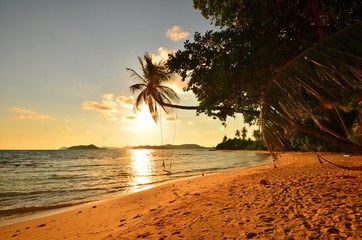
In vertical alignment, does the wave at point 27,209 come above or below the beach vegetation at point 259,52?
below

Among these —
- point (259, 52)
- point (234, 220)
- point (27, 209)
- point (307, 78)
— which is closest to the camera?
point (307, 78)

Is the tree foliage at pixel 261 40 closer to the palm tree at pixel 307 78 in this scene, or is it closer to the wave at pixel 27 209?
the palm tree at pixel 307 78

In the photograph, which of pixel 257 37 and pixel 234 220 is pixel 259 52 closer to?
A: pixel 257 37

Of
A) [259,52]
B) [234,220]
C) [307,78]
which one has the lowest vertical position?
[234,220]

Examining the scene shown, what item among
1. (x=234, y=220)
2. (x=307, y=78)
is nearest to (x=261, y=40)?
(x=307, y=78)

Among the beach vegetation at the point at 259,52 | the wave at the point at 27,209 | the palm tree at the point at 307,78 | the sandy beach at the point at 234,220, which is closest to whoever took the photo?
the palm tree at the point at 307,78

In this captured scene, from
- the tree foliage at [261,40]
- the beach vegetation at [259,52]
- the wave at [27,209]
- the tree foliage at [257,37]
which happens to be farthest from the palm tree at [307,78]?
the wave at [27,209]

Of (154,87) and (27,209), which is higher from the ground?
(154,87)

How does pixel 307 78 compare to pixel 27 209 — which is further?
pixel 27 209

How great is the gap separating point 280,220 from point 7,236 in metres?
7.56

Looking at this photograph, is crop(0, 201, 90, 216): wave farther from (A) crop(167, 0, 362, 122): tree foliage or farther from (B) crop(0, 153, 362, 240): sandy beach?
(A) crop(167, 0, 362, 122): tree foliage

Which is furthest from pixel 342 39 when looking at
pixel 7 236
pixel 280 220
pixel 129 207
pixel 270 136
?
pixel 7 236

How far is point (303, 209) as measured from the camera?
183 inches

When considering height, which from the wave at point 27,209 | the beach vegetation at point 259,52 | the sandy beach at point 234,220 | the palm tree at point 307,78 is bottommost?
the wave at point 27,209
